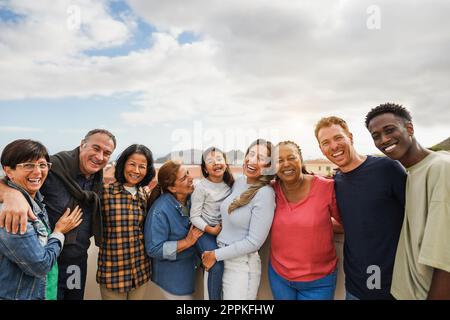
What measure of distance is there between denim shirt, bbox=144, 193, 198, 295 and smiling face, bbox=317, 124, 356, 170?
1.25 meters

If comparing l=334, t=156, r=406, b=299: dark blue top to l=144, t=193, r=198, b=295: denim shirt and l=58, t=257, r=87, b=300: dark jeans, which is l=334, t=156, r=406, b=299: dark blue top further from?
l=58, t=257, r=87, b=300: dark jeans

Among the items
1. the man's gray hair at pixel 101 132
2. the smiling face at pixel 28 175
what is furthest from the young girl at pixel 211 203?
the smiling face at pixel 28 175

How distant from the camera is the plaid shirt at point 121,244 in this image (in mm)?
→ 2307

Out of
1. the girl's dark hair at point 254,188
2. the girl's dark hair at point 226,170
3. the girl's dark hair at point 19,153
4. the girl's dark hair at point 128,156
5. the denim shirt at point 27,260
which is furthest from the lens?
the girl's dark hair at point 226,170

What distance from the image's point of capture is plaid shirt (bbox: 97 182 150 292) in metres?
2.31

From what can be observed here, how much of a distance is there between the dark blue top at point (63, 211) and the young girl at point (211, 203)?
842 millimetres

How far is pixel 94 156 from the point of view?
2.36 meters

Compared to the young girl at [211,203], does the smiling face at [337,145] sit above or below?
above

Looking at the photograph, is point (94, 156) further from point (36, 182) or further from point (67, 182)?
point (36, 182)

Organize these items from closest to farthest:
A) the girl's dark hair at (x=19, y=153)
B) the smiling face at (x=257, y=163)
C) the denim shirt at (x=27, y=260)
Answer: the denim shirt at (x=27, y=260), the girl's dark hair at (x=19, y=153), the smiling face at (x=257, y=163)

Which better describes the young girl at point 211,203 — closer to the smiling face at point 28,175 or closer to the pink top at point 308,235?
the pink top at point 308,235

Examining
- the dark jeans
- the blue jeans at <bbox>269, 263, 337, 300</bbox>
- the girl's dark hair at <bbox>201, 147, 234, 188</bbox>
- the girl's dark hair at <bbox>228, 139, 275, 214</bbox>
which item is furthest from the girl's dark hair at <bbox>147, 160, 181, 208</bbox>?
the blue jeans at <bbox>269, 263, 337, 300</bbox>

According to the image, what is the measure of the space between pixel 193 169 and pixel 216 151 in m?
0.31
